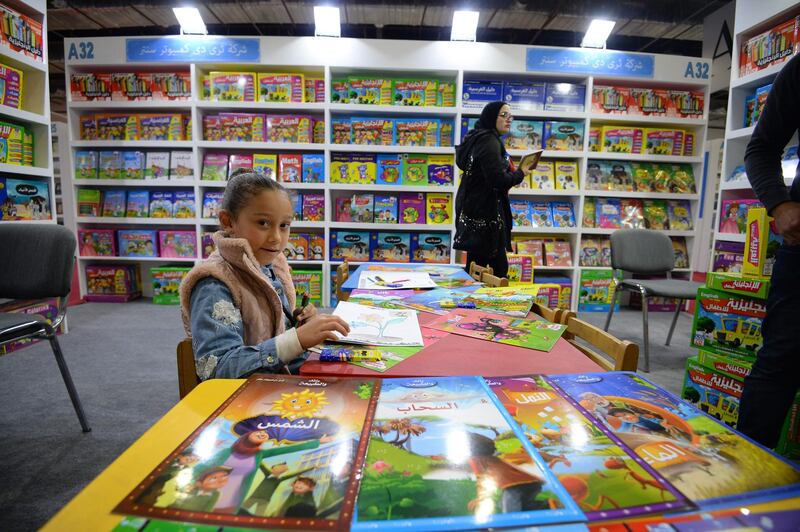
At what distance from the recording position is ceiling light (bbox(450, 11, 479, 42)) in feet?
11.9

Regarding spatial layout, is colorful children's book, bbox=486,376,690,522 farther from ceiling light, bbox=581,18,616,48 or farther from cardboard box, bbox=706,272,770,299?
ceiling light, bbox=581,18,616,48

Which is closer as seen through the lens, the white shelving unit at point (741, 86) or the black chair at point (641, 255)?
the white shelving unit at point (741, 86)

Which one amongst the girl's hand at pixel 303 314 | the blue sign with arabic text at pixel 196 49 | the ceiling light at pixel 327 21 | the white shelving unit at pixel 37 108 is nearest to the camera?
the girl's hand at pixel 303 314

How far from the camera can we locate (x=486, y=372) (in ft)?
2.64

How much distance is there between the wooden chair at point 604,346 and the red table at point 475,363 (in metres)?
0.05

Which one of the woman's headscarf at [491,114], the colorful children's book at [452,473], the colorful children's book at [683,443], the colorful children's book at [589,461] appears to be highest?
the woman's headscarf at [491,114]

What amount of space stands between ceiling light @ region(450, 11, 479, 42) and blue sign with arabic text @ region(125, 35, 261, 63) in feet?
5.88

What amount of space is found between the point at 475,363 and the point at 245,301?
0.58m

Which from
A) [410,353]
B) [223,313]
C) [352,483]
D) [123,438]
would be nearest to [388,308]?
[410,353]

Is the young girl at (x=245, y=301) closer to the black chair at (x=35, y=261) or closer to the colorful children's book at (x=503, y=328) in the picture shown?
the colorful children's book at (x=503, y=328)

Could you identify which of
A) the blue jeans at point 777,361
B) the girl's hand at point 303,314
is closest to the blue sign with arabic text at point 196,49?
the girl's hand at point 303,314

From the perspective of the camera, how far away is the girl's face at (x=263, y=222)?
108 cm

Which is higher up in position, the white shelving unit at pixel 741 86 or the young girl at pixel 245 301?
the white shelving unit at pixel 741 86

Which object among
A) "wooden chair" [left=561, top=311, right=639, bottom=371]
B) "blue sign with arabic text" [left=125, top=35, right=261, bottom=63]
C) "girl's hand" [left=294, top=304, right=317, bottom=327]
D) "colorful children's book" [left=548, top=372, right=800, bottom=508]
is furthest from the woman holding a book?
"blue sign with arabic text" [left=125, top=35, right=261, bottom=63]
